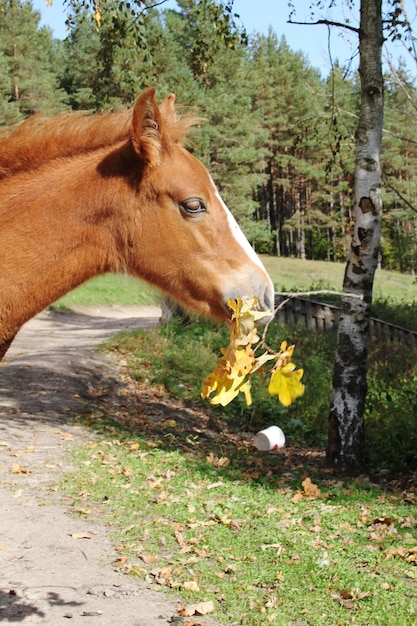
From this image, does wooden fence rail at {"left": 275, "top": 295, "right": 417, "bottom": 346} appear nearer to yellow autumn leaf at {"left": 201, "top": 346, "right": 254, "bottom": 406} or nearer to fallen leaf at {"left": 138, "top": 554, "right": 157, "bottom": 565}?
fallen leaf at {"left": 138, "top": 554, "right": 157, "bottom": 565}

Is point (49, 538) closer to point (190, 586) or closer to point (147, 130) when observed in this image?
point (190, 586)

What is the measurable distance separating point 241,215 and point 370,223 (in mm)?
27584

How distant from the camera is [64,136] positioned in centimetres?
296

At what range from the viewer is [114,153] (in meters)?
2.89

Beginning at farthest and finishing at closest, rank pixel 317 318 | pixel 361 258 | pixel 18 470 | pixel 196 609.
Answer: pixel 317 318 < pixel 361 258 < pixel 18 470 < pixel 196 609

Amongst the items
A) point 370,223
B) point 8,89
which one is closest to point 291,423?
point 370,223

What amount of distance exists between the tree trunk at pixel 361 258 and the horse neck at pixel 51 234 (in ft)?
13.3

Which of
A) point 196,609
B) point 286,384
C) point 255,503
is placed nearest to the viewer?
point 286,384

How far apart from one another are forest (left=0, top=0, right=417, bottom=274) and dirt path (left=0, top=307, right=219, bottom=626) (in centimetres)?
282

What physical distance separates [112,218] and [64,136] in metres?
0.47

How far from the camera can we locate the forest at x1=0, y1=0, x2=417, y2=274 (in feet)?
27.6

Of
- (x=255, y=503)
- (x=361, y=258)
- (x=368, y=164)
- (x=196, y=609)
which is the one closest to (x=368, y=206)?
(x=368, y=164)

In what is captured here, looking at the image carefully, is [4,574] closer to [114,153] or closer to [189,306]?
[189,306]

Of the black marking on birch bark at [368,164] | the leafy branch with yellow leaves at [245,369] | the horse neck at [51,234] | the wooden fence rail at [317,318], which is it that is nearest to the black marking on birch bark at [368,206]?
the black marking on birch bark at [368,164]
